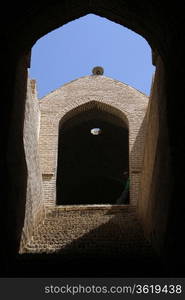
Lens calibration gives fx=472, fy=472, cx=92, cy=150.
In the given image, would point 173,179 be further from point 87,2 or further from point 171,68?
point 87,2

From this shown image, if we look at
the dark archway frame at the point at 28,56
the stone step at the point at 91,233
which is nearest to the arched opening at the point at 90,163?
the stone step at the point at 91,233

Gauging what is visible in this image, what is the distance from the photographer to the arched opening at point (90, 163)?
54.9 feet

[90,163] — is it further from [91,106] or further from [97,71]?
[91,106]

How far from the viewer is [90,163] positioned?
58.1 feet

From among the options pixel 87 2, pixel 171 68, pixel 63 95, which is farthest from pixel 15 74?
pixel 63 95

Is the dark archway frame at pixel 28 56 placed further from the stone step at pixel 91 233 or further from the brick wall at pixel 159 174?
the stone step at pixel 91 233

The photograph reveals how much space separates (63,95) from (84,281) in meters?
9.01

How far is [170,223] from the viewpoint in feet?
16.0

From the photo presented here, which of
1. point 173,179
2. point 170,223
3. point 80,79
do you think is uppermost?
point 80,79

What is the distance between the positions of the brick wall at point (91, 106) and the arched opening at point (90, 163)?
3326mm

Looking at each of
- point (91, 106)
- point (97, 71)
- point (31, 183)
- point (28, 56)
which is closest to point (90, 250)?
point (31, 183)

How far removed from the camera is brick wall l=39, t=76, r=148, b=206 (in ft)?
36.9

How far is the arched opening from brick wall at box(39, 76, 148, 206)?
10.9ft

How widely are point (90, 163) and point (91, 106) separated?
5081mm
